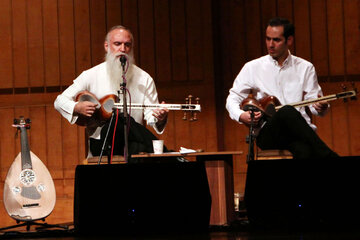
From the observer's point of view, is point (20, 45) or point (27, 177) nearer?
point (27, 177)

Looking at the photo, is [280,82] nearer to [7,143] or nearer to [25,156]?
[25,156]

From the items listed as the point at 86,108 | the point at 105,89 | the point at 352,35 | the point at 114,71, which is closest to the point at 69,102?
the point at 86,108

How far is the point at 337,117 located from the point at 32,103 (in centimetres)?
310

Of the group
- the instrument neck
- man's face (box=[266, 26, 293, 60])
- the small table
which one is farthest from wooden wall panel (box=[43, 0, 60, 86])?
the small table

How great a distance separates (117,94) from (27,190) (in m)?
1.06

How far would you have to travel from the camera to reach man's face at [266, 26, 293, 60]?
14.8 ft

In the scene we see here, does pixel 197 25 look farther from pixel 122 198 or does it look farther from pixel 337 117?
pixel 122 198

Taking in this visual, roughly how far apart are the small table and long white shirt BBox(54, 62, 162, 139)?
2.95 ft

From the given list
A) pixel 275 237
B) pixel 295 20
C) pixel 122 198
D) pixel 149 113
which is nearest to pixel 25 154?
pixel 149 113

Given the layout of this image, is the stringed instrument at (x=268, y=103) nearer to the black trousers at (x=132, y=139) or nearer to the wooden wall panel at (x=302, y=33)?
the black trousers at (x=132, y=139)

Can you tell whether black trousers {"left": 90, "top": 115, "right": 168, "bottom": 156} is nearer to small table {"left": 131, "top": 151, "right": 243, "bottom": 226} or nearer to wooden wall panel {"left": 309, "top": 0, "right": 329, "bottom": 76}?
small table {"left": 131, "top": 151, "right": 243, "bottom": 226}

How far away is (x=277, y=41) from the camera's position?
4555 millimetres

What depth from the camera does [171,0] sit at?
6172mm

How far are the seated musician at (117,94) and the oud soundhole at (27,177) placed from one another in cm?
52
